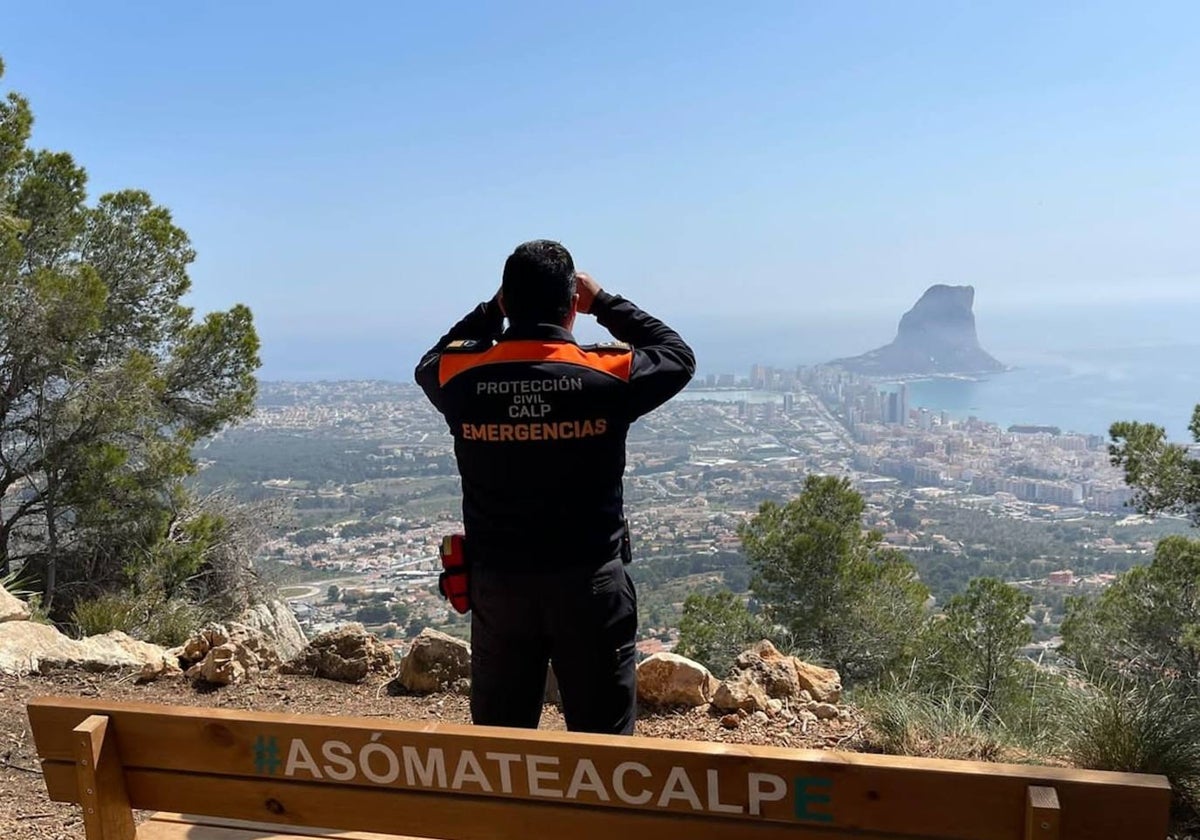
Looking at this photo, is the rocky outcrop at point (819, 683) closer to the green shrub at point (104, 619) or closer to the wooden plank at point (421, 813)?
the wooden plank at point (421, 813)

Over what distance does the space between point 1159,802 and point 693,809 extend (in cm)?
80

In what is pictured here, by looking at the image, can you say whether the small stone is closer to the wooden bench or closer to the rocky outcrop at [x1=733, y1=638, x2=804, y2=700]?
the rocky outcrop at [x1=733, y1=638, x2=804, y2=700]

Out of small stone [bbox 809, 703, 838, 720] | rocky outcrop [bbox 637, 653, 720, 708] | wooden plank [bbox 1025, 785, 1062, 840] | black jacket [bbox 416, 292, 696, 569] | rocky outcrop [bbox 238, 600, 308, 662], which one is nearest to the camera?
wooden plank [bbox 1025, 785, 1062, 840]

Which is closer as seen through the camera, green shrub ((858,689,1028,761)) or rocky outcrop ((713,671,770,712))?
green shrub ((858,689,1028,761))

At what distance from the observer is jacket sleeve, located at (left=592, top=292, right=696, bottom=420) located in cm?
254

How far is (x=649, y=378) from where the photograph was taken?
99.9 inches

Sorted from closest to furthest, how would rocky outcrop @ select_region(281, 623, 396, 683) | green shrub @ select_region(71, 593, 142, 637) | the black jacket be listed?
the black jacket < rocky outcrop @ select_region(281, 623, 396, 683) < green shrub @ select_region(71, 593, 142, 637)

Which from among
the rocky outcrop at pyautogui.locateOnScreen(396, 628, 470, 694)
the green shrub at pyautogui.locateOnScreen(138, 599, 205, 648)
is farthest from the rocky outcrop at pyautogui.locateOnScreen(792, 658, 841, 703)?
the green shrub at pyautogui.locateOnScreen(138, 599, 205, 648)

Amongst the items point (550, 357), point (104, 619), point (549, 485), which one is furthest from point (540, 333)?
point (104, 619)

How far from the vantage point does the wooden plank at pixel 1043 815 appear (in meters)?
1.47

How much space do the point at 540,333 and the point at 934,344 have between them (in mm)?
90277

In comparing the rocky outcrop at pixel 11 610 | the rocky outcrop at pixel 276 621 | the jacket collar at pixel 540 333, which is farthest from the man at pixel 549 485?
the rocky outcrop at pixel 276 621

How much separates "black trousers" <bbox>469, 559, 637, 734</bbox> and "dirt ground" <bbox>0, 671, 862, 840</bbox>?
6.87ft

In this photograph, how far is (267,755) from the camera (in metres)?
1.91
